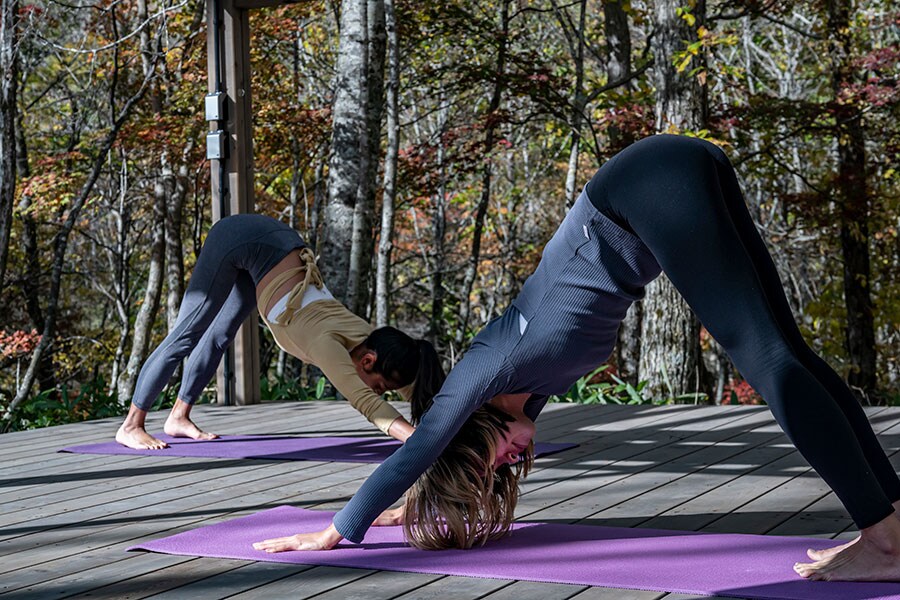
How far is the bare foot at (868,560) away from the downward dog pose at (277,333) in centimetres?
108

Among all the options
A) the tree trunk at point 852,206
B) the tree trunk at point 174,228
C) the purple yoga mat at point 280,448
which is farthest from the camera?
the tree trunk at point 174,228

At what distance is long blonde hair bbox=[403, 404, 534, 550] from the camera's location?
2.33 meters

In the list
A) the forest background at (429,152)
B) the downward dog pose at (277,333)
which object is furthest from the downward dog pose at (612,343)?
the forest background at (429,152)

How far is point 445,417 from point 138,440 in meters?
2.54

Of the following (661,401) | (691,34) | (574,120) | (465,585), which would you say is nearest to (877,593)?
(465,585)

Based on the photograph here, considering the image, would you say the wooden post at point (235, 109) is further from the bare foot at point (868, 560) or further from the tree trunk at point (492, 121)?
the bare foot at point (868, 560)

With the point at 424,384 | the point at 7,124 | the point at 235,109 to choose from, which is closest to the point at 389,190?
the point at 235,109

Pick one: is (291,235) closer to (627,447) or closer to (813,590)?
(627,447)

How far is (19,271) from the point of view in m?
13.1

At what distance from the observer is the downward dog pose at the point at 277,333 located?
2.83 meters

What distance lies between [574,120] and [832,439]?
28.0 feet

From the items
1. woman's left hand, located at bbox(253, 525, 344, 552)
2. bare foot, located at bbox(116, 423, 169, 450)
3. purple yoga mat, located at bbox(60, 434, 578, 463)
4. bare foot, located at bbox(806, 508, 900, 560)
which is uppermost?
bare foot, located at bbox(806, 508, 900, 560)

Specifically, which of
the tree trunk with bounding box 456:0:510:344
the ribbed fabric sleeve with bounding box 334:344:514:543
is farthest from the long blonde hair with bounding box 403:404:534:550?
the tree trunk with bounding box 456:0:510:344

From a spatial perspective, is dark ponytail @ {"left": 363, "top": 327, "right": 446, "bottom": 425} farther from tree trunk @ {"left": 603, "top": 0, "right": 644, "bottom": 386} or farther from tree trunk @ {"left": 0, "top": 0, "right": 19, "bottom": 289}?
tree trunk @ {"left": 603, "top": 0, "right": 644, "bottom": 386}
